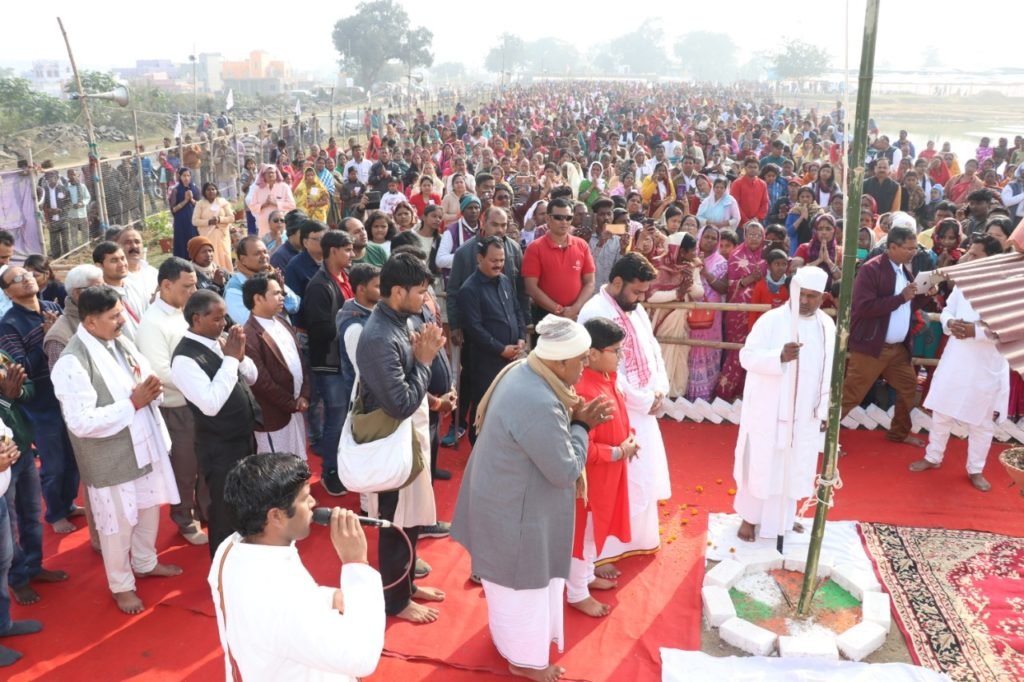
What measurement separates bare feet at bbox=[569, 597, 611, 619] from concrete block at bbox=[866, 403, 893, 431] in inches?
134

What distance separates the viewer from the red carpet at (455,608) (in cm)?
389

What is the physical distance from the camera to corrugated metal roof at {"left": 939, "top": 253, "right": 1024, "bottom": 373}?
2309mm

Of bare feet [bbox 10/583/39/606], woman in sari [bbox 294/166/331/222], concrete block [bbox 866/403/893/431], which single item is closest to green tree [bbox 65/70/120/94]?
woman in sari [bbox 294/166/331/222]

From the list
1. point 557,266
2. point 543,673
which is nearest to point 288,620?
point 543,673

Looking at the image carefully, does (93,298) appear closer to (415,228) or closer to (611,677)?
(611,677)

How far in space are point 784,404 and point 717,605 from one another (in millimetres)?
1235

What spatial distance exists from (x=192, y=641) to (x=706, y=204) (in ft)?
25.7

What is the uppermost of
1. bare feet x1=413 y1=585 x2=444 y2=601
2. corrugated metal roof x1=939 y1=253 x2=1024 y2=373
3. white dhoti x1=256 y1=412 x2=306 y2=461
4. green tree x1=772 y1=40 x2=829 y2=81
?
green tree x1=772 y1=40 x2=829 y2=81

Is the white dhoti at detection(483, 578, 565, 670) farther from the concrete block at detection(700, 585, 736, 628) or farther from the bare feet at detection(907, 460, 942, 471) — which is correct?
the bare feet at detection(907, 460, 942, 471)

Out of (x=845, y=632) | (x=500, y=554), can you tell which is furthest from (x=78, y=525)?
(x=845, y=632)

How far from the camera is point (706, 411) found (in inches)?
270

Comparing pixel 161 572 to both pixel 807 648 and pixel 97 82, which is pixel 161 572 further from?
pixel 97 82

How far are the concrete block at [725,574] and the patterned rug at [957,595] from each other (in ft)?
2.73

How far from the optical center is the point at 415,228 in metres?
8.09
